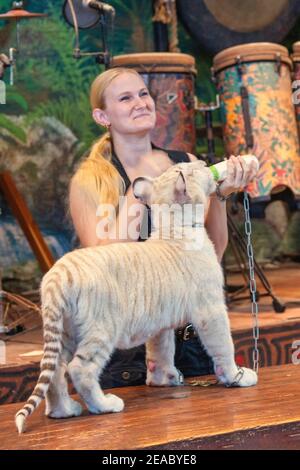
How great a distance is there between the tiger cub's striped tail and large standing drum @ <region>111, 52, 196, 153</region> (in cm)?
197

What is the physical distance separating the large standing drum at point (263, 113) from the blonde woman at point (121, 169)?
4.51ft

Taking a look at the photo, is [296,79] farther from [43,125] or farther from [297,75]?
[43,125]

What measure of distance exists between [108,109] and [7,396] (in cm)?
89

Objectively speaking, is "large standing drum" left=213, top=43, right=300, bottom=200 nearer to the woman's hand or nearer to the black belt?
the black belt

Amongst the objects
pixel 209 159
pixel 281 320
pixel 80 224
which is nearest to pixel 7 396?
pixel 80 224

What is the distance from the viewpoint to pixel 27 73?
14.7 ft

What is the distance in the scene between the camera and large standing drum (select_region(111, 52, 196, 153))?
3320 mm

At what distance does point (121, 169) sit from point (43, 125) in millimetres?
2745

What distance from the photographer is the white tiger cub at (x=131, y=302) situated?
55.0 inches

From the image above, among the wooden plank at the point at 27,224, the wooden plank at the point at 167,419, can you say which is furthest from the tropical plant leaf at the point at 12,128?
the wooden plank at the point at 167,419

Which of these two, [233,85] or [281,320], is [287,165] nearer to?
[233,85]

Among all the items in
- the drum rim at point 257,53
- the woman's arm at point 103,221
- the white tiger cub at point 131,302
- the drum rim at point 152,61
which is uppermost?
the drum rim at point 257,53

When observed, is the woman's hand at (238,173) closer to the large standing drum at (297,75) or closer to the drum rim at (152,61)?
the drum rim at (152,61)

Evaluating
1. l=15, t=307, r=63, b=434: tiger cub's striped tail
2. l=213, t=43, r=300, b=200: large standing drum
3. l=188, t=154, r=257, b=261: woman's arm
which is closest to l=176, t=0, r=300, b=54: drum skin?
l=213, t=43, r=300, b=200: large standing drum
